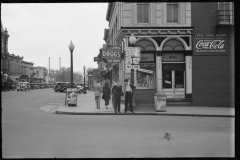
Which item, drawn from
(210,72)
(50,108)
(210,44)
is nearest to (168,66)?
(210,72)

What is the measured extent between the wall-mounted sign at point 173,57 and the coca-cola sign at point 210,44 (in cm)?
110

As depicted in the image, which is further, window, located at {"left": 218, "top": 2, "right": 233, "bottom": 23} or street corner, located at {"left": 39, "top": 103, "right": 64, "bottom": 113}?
window, located at {"left": 218, "top": 2, "right": 233, "bottom": 23}

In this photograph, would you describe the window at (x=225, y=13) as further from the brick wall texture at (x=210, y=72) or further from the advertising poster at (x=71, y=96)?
the advertising poster at (x=71, y=96)

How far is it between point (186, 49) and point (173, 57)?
1080 mm

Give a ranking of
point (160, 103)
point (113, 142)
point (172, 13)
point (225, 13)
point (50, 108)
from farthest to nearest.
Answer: point (172, 13) < point (225, 13) < point (50, 108) < point (160, 103) < point (113, 142)

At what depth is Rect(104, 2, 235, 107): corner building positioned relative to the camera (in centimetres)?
2116

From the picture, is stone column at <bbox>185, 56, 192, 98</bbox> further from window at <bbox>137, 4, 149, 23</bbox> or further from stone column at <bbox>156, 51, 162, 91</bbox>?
window at <bbox>137, 4, 149, 23</bbox>

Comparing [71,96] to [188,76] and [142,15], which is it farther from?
[188,76]

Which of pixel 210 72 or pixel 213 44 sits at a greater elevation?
pixel 213 44

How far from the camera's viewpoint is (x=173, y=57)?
21.5 metres

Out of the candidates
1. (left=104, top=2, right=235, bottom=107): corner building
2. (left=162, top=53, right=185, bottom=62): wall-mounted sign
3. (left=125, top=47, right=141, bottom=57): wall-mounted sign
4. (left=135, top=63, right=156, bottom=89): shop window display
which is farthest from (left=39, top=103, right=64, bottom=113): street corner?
(left=162, top=53, right=185, bottom=62): wall-mounted sign

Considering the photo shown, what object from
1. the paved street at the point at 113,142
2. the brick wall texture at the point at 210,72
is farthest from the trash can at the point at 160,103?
the paved street at the point at 113,142
